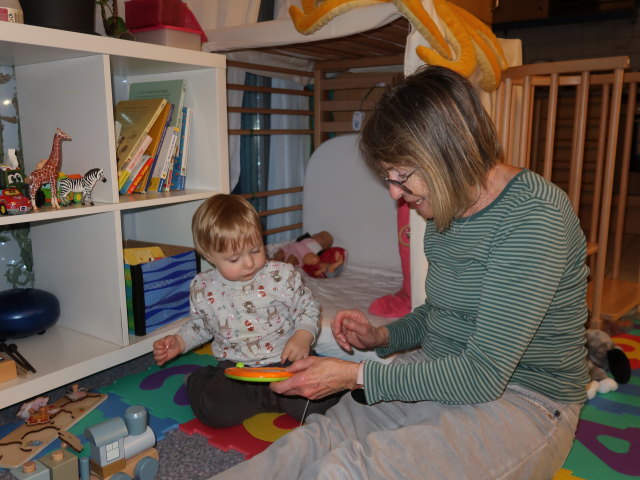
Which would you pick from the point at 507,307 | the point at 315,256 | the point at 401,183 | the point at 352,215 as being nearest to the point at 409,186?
the point at 401,183

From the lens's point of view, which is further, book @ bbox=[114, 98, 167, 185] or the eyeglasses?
book @ bbox=[114, 98, 167, 185]

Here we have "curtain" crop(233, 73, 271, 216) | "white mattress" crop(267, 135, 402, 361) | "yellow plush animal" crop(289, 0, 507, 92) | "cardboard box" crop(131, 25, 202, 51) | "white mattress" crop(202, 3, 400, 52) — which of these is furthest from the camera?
"curtain" crop(233, 73, 271, 216)

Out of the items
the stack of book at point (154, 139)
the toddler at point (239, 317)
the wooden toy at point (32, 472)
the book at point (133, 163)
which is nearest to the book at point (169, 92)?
the stack of book at point (154, 139)

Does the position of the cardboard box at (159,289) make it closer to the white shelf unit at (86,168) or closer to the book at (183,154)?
the white shelf unit at (86,168)

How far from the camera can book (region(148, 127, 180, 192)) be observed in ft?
5.49

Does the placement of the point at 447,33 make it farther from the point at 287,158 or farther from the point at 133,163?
the point at 287,158

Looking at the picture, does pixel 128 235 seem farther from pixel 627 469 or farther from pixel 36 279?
pixel 627 469

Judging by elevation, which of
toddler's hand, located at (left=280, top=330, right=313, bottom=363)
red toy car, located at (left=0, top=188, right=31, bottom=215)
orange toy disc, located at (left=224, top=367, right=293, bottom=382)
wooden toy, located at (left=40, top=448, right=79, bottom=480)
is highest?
red toy car, located at (left=0, top=188, right=31, bottom=215)

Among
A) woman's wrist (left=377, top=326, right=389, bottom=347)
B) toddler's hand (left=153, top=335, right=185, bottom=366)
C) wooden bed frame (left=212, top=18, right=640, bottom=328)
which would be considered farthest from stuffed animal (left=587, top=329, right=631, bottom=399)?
toddler's hand (left=153, top=335, right=185, bottom=366)

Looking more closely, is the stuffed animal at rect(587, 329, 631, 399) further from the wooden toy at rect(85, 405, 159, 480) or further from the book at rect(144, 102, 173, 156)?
the book at rect(144, 102, 173, 156)

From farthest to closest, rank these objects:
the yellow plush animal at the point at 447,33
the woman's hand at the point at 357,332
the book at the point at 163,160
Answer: the book at the point at 163,160 < the yellow plush animal at the point at 447,33 < the woman's hand at the point at 357,332

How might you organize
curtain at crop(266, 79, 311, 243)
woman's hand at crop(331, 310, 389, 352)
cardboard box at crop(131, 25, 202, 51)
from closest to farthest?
woman's hand at crop(331, 310, 389, 352) < cardboard box at crop(131, 25, 202, 51) < curtain at crop(266, 79, 311, 243)

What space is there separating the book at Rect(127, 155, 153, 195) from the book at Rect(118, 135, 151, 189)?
2 cm

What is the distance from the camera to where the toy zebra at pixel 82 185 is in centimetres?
136
